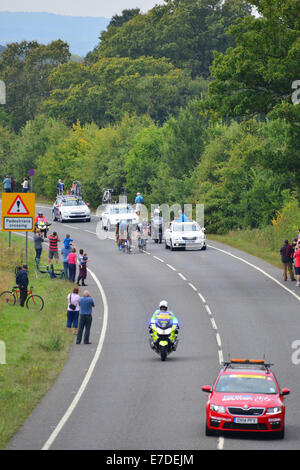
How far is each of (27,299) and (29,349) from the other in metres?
6.52

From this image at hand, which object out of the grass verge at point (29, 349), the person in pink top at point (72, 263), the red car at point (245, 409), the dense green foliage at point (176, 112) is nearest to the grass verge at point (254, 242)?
the dense green foliage at point (176, 112)

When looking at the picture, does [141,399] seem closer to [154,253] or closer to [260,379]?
[260,379]

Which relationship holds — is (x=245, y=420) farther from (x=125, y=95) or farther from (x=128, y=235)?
(x=125, y=95)

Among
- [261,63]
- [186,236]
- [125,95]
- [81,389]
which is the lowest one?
[81,389]

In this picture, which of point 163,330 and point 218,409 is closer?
point 218,409

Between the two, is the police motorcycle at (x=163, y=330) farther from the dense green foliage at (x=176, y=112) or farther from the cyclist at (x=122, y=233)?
the cyclist at (x=122, y=233)

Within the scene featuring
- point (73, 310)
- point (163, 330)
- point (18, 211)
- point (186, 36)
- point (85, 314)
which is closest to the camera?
point (163, 330)

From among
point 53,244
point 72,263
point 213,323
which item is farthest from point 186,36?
point 213,323

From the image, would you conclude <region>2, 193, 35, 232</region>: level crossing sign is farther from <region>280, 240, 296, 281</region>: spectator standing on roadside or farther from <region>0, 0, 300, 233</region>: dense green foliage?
<region>280, 240, 296, 281</region>: spectator standing on roadside

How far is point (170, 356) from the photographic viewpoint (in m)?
25.2

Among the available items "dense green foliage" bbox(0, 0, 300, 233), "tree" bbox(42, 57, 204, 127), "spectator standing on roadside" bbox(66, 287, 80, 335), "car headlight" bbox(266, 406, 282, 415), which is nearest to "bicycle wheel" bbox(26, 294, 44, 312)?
"spectator standing on roadside" bbox(66, 287, 80, 335)

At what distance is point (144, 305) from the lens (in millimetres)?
32781

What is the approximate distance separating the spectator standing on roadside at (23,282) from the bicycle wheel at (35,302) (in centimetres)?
33

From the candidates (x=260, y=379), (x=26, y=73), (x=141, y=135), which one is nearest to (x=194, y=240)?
(x=141, y=135)
